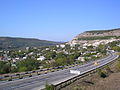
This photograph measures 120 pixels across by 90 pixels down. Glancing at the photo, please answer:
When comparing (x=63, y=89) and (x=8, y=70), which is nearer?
(x=63, y=89)

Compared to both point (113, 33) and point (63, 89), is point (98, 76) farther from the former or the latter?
point (113, 33)

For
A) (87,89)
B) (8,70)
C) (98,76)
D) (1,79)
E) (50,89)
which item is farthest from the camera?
(8,70)

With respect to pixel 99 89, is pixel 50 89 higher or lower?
higher

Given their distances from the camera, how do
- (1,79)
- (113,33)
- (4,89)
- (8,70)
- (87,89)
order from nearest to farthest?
1. (4,89)
2. (87,89)
3. (1,79)
4. (8,70)
5. (113,33)

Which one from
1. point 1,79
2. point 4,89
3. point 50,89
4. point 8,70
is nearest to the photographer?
point 50,89

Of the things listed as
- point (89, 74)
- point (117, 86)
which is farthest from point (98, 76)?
point (117, 86)

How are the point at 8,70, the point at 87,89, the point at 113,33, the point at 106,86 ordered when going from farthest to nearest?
the point at 113,33 → the point at 8,70 → the point at 106,86 → the point at 87,89

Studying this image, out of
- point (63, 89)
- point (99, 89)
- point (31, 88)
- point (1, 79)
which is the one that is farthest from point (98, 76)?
point (1, 79)

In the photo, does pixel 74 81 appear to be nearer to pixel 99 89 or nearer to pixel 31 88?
pixel 99 89

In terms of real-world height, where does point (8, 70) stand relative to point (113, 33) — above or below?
below
